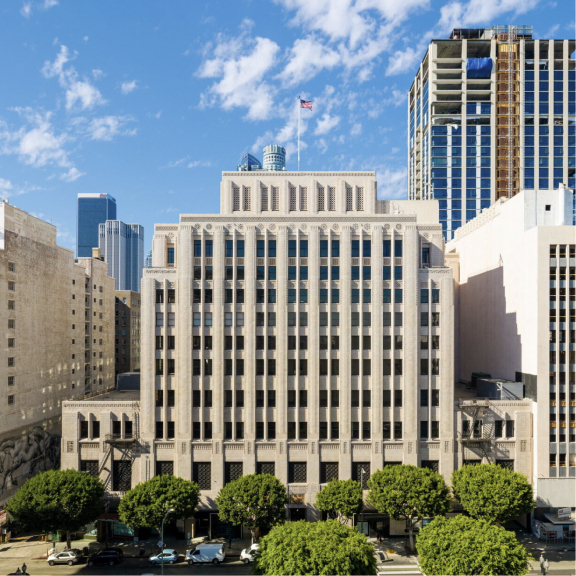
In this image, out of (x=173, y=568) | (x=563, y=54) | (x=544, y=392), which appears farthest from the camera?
(x=563, y=54)

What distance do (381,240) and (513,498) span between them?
35.4 metres

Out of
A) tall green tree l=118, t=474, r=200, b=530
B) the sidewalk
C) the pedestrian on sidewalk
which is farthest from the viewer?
the sidewalk

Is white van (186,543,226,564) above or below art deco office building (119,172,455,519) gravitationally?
below

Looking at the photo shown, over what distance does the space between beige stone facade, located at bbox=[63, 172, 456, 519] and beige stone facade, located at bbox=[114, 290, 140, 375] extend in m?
66.4

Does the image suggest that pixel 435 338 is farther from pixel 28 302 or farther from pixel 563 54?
pixel 563 54

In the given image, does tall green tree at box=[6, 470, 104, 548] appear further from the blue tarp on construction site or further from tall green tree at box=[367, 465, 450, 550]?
the blue tarp on construction site

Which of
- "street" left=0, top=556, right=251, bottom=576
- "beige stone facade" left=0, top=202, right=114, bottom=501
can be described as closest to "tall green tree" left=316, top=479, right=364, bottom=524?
"street" left=0, top=556, right=251, bottom=576

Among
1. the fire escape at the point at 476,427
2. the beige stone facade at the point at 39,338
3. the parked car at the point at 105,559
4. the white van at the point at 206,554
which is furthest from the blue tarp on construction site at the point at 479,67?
the parked car at the point at 105,559

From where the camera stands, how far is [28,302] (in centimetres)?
7388

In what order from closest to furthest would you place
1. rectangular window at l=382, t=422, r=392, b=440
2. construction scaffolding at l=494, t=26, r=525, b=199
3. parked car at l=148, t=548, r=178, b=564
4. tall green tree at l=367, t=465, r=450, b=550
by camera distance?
parked car at l=148, t=548, r=178, b=564, tall green tree at l=367, t=465, r=450, b=550, rectangular window at l=382, t=422, r=392, b=440, construction scaffolding at l=494, t=26, r=525, b=199

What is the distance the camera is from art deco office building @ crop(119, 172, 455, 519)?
6112 cm

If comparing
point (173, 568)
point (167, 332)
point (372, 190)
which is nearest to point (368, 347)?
point (372, 190)

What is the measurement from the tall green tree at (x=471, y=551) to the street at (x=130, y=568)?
73.2 feet

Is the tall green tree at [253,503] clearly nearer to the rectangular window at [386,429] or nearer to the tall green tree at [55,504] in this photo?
the tall green tree at [55,504]
